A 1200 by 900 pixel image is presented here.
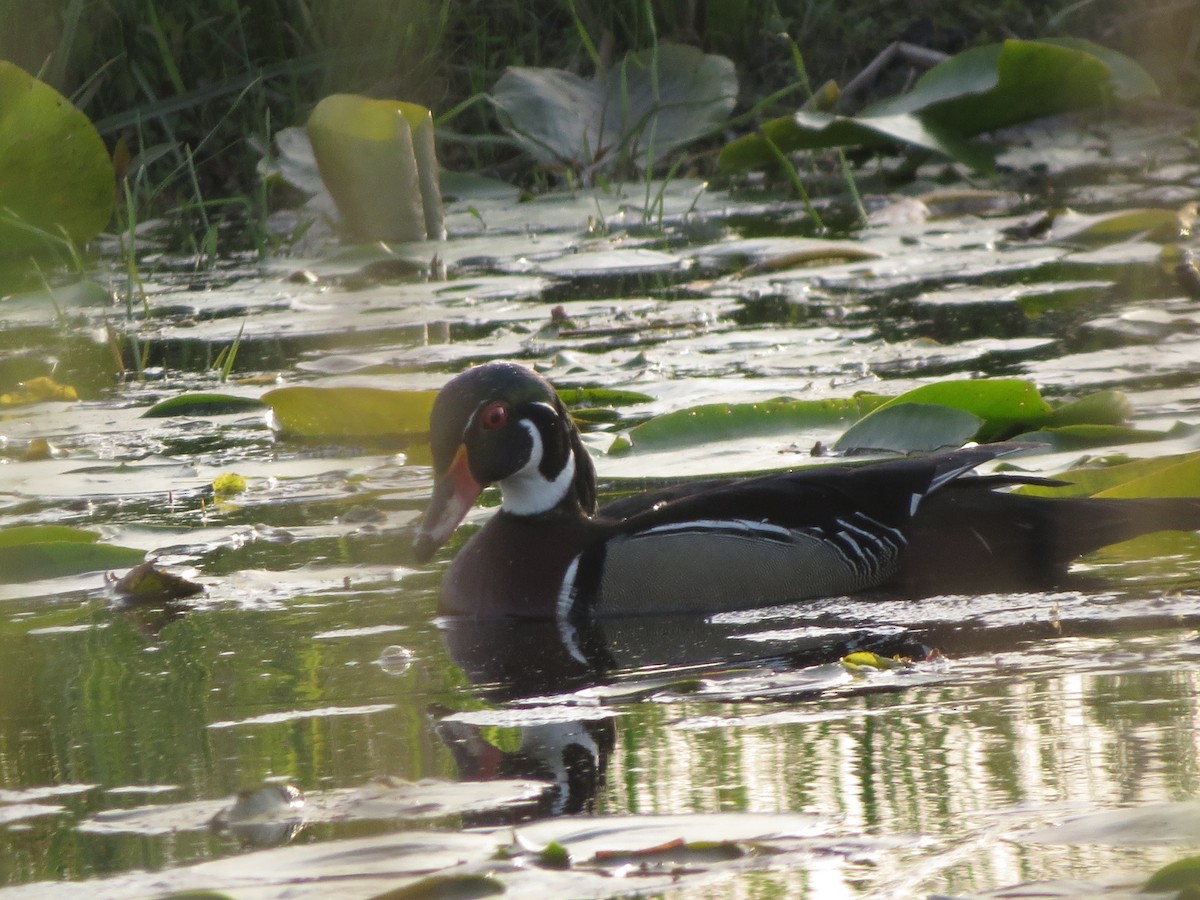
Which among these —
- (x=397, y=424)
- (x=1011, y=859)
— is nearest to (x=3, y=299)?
(x=397, y=424)

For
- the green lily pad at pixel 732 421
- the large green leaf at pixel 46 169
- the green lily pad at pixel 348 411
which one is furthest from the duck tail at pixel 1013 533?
the large green leaf at pixel 46 169

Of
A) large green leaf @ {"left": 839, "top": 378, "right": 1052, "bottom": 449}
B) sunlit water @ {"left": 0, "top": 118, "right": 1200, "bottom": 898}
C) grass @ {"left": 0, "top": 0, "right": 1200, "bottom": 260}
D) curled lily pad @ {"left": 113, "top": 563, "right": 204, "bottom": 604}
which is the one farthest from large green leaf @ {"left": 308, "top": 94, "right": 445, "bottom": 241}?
curled lily pad @ {"left": 113, "top": 563, "right": 204, "bottom": 604}

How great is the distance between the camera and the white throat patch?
15.1 feet

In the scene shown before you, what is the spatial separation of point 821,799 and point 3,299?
6086 millimetres

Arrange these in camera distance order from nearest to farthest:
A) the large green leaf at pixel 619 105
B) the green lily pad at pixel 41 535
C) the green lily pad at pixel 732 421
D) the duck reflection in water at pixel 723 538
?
the duck reflection in water at pixel 723 538 < the green lily pad at pixel 41 535 < the green lily pad at pixel 732 421 < the large green leaf at pixel 619 105

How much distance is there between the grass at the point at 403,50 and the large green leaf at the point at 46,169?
233 centimetres

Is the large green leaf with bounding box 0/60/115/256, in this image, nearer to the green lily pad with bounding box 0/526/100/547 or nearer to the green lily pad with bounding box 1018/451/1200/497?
the green lily pad with bounding box 0/526/100/547

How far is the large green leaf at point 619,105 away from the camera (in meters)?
9.83

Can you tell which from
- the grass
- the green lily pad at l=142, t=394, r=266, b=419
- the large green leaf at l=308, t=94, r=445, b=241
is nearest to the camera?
the green lily pad at l=142, t=394, r=266, b=419

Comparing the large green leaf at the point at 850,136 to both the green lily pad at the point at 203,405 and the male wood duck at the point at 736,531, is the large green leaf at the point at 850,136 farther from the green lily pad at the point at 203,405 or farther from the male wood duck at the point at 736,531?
the male wood duck at the point at 736,531

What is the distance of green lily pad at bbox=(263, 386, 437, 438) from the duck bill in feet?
3.07

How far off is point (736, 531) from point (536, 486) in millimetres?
525

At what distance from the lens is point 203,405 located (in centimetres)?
612

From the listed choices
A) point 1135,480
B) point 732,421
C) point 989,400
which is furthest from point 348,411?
point 1135,480
